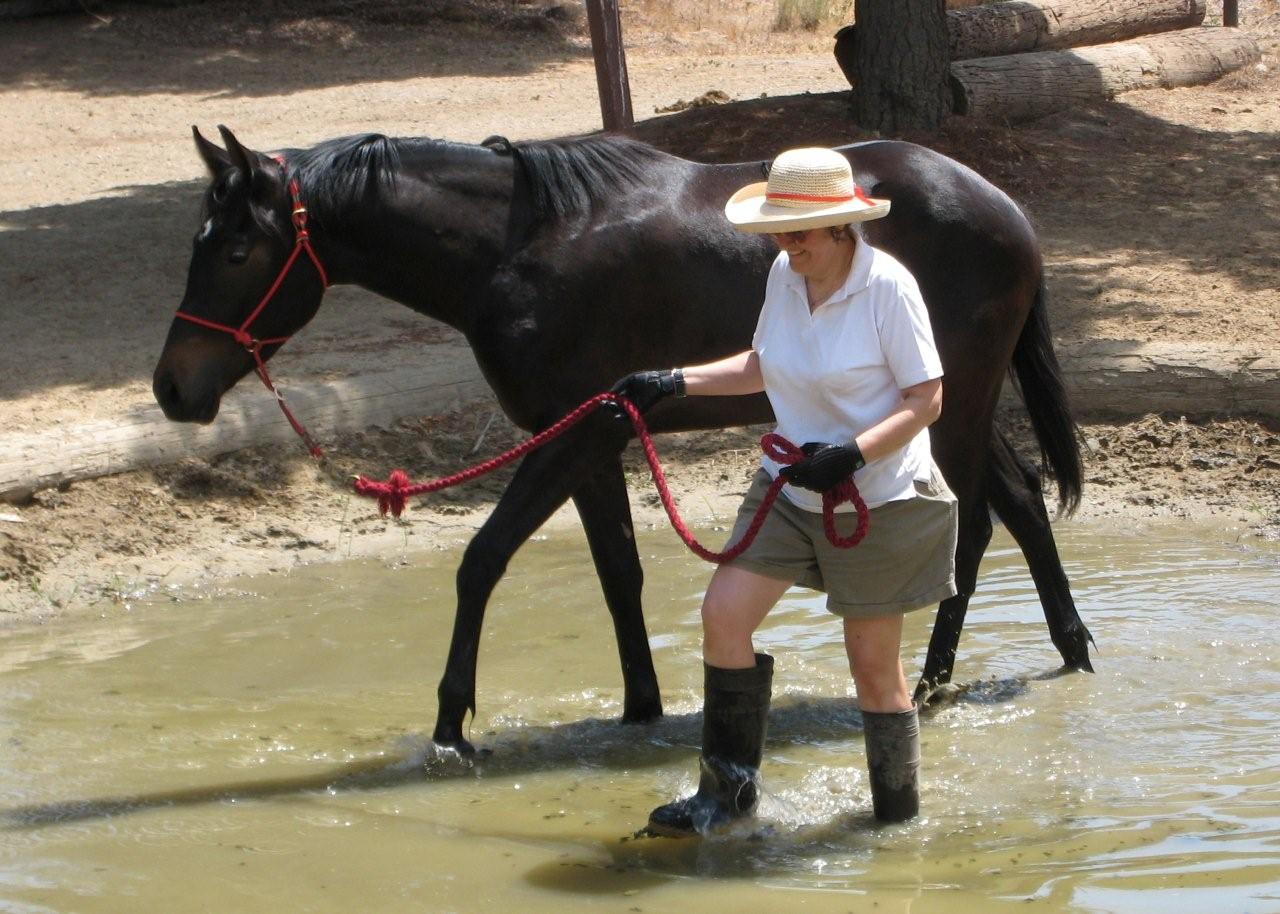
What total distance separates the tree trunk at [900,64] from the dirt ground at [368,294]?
212mm

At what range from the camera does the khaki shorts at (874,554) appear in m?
3.69

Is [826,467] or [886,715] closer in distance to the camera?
[826,467]

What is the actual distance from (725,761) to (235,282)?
2027mm

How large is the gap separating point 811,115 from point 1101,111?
8.55ft

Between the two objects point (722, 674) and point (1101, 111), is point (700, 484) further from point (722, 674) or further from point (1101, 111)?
point (1101, 111)

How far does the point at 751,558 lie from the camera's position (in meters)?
3.76

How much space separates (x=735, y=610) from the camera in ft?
12.4

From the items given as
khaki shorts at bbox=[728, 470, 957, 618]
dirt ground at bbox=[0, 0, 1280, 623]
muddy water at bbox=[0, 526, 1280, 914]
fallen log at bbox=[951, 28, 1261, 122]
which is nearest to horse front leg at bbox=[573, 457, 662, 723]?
muddy water at bbox=[0, 526, 1280, 914]

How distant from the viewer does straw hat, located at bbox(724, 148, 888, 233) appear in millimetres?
3520

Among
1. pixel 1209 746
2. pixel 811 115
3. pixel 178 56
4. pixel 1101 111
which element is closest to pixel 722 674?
pixel 1209 746

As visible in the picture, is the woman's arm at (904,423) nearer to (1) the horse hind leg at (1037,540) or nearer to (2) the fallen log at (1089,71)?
(1) the horse hind leg at (1037,540)

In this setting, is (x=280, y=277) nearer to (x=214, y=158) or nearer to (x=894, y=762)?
(x=214, y=158)

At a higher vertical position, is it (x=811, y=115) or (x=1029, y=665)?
(x=811, y=115)

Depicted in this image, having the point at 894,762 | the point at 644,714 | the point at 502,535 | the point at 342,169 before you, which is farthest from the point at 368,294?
the point at 894,762
